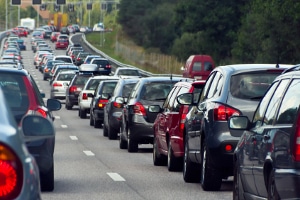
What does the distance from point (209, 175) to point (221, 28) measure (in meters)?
76.5

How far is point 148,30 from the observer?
4766 inches

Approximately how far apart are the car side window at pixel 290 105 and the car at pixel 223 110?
4.05 m

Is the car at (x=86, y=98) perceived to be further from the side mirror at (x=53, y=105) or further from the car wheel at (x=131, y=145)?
the side mirror at (x=53, y=105)

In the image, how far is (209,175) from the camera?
13.7 meters

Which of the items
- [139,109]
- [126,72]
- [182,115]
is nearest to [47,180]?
[182,115]

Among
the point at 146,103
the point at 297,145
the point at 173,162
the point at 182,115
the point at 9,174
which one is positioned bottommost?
the point at 173,162

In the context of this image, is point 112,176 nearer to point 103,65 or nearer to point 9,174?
point 9,174

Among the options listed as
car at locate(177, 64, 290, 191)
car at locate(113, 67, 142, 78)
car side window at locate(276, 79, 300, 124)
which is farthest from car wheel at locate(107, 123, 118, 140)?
car at locate(113, 67, 142, 78)

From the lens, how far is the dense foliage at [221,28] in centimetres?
6906

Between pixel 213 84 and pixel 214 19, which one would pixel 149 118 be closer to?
pixel 213 84

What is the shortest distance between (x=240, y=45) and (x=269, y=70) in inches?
2633

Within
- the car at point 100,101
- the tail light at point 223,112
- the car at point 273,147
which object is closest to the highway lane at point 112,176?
the tail light at point 223,112

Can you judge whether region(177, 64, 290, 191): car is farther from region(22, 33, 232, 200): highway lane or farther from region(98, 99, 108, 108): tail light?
region(98, 99, 108, 108): tail light

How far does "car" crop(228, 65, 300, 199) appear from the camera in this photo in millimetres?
8484
